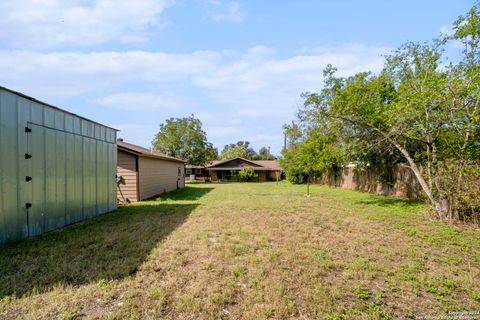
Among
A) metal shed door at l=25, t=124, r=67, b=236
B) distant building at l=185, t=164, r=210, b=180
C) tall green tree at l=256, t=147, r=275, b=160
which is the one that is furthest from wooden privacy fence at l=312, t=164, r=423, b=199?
tall green tree at l=256, t=147, r=275, b=160

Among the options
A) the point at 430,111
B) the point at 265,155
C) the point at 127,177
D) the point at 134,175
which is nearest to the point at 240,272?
the point at 430,111

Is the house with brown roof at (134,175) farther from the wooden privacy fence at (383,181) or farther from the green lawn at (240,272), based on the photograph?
the wooden privacy fence at (383,181)

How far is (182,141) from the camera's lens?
34.2 m

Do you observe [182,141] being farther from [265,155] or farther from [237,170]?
[265,155]

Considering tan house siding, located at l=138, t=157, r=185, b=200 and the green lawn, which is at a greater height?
tan house siding, located at l=138, t=157, r=185, b=200

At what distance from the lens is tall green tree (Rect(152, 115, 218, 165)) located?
1334 inches

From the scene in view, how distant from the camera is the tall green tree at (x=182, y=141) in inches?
1334

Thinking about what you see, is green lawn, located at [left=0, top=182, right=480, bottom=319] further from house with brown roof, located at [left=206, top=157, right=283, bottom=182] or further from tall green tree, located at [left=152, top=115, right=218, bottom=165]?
house with brown roof, located at [left=206, top=157, right=283, bottom=182]

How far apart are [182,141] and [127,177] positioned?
72.6 ft

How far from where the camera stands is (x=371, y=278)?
377cm

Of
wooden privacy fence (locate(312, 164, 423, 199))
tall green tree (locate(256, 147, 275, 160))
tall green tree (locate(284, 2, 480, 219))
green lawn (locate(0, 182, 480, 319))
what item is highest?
tall green tree (locate(256, 147, 275, 160))

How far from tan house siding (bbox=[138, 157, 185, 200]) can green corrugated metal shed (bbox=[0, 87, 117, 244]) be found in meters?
4.03

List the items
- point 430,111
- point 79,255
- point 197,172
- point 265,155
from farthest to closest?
1. point 265,155
2. point 197,172
3. point 430,111
4. point 79,255

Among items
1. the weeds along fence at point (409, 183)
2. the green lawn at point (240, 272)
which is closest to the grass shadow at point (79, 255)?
the green lawn at point (240, 272)
